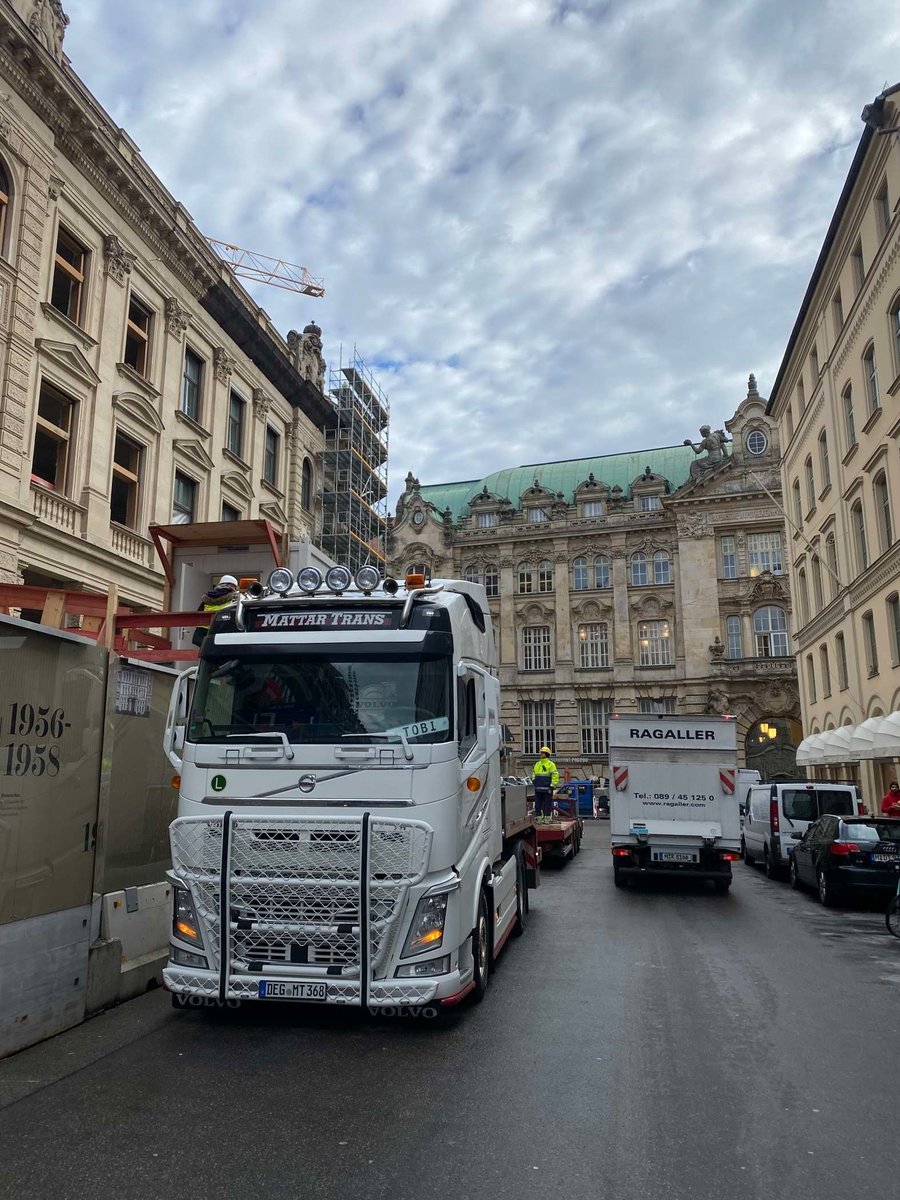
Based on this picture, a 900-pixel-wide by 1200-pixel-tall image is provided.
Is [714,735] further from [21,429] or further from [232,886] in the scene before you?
[21,429]

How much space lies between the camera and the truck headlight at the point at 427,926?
6238mm

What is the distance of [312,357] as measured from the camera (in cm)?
3069

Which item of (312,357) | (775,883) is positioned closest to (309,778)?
(775,883)

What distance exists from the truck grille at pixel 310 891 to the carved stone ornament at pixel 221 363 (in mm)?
19945

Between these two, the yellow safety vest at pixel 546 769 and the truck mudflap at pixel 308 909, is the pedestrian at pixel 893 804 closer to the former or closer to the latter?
the yellow safety vest at pixel 546 769

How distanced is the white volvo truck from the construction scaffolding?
26.9m

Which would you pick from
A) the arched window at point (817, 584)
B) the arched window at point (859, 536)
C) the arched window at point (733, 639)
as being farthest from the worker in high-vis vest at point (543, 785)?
the arched window at point (733, 639)

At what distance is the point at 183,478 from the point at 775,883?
55.0ft

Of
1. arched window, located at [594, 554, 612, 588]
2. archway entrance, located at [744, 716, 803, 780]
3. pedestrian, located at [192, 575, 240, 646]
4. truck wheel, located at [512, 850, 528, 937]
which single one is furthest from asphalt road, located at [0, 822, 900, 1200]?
arched window, located at [594, 554, 612, 588]

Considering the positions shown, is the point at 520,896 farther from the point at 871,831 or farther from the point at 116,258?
the point at 116,258

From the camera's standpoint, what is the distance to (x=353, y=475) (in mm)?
39531

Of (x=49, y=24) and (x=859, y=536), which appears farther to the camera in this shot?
(x=859, y=536)

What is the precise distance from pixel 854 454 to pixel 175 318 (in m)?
19.7

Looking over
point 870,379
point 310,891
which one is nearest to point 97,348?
point 310,891
